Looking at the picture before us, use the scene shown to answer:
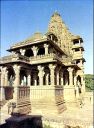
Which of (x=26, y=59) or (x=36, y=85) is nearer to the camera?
(x=26, y=59)

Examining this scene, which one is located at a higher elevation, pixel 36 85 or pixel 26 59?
pixel 26 59

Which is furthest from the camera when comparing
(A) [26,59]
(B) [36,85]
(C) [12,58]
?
(B) [36,85]

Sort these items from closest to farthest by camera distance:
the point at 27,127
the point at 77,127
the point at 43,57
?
the point at 77,127 → the point at 27,127 → the point at 43,57

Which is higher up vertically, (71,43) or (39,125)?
(71,43)

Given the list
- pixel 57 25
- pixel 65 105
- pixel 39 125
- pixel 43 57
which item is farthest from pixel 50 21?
pixel 39 125

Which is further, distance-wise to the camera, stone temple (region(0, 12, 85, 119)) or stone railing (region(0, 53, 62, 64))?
stone railing (region(0, 53, 62, 64))

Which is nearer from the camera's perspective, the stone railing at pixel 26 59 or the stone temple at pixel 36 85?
the stone temple at pixel 36 85

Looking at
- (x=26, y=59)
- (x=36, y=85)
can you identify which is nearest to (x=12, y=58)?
(x=26, y=59)

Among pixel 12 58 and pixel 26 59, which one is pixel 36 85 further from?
pixel 12 58

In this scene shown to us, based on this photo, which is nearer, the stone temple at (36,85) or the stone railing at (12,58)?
the stone temple at (36,85)

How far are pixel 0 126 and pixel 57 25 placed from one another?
70.8 ft

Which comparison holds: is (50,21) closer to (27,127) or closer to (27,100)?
(27,100)

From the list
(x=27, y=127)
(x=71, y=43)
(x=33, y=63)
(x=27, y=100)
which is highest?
(x=71, y=43)

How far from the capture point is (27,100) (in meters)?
17.7
